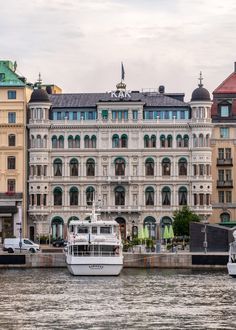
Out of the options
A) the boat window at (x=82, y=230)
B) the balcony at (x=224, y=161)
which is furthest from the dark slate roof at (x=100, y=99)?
the boat window at (x=82, y=230)

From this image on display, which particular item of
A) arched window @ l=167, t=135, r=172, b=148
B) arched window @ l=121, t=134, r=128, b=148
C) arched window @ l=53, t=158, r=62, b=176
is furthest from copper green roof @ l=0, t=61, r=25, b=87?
arched window @ l=167, t=135, r=172, b=148

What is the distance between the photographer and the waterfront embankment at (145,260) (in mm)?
141375

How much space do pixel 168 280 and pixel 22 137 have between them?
63040 mm

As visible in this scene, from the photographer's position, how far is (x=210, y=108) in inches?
7156

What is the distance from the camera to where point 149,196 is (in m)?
181

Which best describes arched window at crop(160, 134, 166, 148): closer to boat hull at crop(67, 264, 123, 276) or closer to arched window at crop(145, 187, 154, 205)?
arched window at crop(145, 187, 154, 205)

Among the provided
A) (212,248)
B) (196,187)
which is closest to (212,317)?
(212,248)

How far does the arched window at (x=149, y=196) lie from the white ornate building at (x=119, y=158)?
0.09 metres

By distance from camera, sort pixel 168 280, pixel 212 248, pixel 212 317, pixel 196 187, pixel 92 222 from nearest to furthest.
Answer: pixel 212 317 < pixel 168 280 < pixel 92 222 < pixel 212 248 < pixel 196 187

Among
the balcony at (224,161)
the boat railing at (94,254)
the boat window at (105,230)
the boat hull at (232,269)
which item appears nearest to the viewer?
the boat hull at (232,269)

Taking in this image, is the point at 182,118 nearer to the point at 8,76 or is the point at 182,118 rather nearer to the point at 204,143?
the point at 204,143

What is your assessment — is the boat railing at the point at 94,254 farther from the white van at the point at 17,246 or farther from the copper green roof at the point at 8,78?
the copper green roof at the point at 8,78

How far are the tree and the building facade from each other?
975cm

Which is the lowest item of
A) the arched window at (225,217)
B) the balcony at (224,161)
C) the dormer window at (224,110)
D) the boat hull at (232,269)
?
the boat hull at (232,269)
